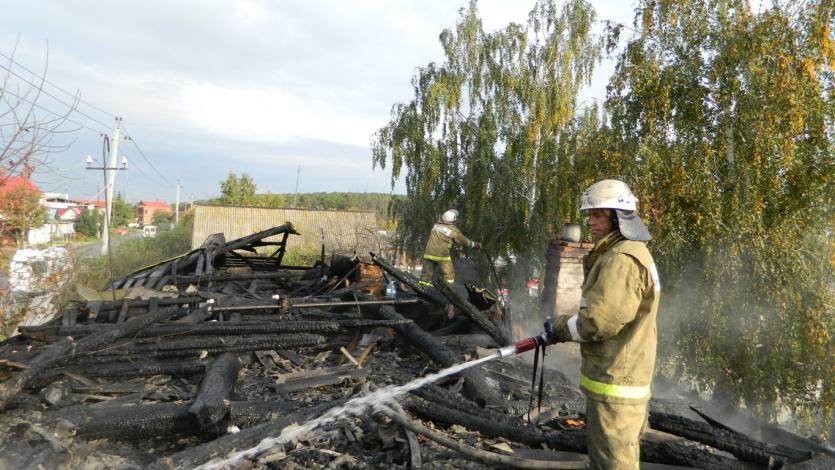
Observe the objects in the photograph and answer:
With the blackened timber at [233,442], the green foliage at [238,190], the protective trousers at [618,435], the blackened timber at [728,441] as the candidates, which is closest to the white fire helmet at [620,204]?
the protective trousers at [618,435]

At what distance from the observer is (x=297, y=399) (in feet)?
15.2

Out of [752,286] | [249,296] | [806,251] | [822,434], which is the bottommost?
[822,434]

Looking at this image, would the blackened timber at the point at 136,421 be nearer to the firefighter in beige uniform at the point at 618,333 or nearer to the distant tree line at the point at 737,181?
the firefighter in beige uniform at the point at 618,333

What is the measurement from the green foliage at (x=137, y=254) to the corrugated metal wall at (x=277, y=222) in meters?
1.27

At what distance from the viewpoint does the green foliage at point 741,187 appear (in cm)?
784

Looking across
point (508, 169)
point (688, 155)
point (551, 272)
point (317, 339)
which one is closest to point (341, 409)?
point (317, 339)

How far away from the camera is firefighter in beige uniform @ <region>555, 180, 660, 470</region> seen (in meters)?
2.68

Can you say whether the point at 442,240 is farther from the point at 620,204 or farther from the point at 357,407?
the point at 620,204

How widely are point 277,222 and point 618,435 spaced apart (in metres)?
33.4

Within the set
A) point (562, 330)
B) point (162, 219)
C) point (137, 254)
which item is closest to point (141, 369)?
point (562, 330)

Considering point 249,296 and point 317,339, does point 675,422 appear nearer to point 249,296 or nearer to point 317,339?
point 317,339

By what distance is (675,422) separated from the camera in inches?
149

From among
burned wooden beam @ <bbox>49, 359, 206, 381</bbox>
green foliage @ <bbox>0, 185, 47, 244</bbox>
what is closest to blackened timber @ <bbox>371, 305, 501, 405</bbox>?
burned wooden beam @ <bbox>49, 359, 206, 381</bbox>

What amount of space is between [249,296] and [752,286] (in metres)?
8.70
